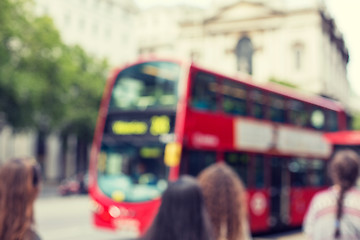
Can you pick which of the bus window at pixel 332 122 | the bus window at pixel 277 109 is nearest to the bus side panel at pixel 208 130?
the bus window at pixel 277 109

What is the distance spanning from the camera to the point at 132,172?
11.5 m

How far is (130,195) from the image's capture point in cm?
1137

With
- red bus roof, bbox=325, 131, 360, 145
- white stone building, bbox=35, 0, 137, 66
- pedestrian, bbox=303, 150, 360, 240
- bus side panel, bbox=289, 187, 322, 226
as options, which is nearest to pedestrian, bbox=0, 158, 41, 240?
pedestrian, bbox=303, 150, 360, 240

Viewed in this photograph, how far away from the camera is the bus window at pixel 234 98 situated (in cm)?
1238

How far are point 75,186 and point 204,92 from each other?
850 inches

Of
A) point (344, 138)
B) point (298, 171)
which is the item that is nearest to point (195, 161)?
point (298, 171)

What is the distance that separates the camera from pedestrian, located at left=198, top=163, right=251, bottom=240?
11.6 feet

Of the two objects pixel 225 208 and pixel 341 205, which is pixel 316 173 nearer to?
pixel 341 205

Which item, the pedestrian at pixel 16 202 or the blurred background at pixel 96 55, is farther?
the blurred background at pixel 96 55

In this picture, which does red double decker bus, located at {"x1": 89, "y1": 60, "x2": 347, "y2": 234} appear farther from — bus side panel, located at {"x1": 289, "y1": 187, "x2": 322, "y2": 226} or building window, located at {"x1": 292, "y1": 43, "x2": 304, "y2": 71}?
building window, located at {"x1": 292, "y1": 43, "x2": 304, "y2": 71}

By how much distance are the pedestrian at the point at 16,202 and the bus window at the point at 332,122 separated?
15.0m

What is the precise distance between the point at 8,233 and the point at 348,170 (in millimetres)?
2300

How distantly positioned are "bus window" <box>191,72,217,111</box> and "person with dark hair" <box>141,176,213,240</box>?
841cm

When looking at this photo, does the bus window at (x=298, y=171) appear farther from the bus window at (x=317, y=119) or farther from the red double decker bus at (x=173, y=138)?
the bus window at (x=317, y=119)
